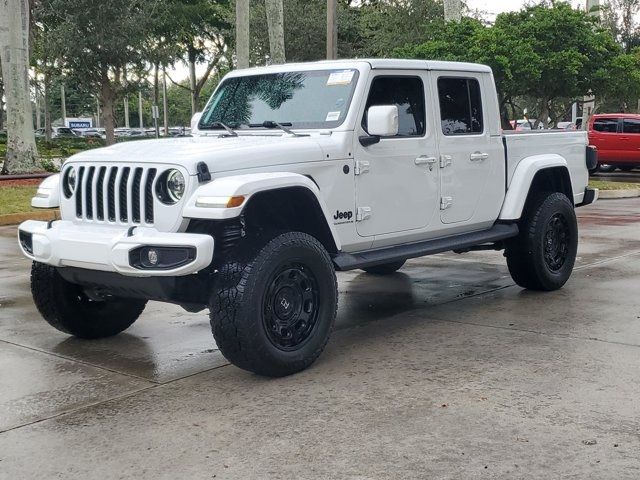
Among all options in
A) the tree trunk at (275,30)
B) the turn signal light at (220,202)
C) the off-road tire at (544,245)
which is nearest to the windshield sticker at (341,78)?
the turn signal light at (220,202)

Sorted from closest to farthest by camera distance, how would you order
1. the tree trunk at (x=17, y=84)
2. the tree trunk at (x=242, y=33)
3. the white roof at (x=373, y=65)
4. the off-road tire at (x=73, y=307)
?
the off-road tire at (x=73, y=307), the white roof at (x=373, y=65), the tree trunk at (x=17, y=84), the tree trunk at (x=242, y=33)

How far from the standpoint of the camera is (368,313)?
6918mm

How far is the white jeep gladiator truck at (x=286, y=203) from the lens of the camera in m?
4.81

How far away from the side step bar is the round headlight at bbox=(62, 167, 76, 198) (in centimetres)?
180

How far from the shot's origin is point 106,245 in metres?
4.84

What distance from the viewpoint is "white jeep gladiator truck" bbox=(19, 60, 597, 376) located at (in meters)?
4.81

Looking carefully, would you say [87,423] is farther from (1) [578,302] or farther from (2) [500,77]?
(2) [500,77]

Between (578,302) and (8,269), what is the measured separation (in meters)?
6.16

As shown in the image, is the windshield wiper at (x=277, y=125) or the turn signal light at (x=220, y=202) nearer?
the turn signal light at (x=220, y=202)

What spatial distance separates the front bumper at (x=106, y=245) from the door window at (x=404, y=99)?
2036 millimetres

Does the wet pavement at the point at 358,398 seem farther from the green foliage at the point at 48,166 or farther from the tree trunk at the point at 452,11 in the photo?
the tree trunk at the point at 452,11

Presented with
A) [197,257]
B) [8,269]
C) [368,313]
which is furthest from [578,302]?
[8,269]

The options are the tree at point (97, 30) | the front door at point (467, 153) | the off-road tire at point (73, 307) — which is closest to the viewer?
the off-road tire at point (73, 307)

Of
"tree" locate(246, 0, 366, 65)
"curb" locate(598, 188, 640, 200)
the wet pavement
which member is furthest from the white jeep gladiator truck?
"tree" locate(246, 0, 366, 65)
